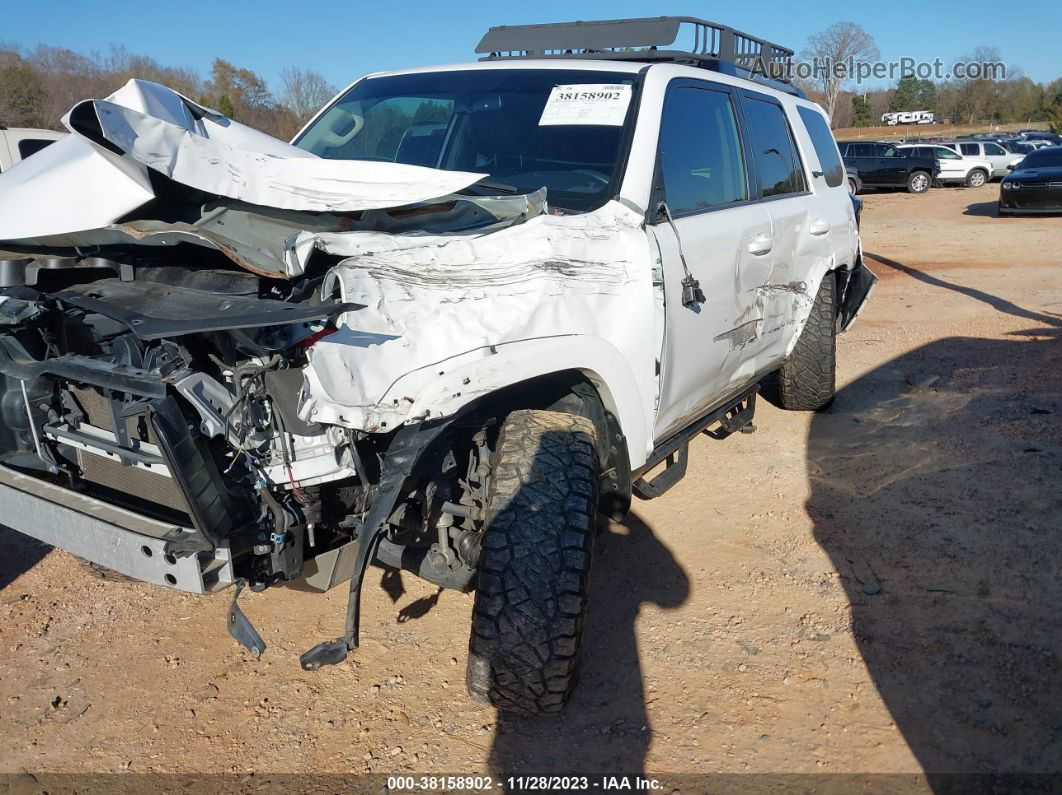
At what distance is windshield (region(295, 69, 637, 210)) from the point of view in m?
3.24

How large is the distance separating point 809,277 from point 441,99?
90.8 inches

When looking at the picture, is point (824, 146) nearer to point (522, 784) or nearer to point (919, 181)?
point (522, 784)

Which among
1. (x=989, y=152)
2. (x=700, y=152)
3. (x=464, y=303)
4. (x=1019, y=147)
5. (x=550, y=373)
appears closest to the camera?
(x=464, y=303)

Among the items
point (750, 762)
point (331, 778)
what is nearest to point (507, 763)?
point (331, 778)

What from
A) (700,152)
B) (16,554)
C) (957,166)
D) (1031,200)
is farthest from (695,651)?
(957,166)

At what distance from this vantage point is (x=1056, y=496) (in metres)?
4.19

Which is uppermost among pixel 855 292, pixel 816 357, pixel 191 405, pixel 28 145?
pixel 28 145

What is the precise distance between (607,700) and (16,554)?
2.93 m

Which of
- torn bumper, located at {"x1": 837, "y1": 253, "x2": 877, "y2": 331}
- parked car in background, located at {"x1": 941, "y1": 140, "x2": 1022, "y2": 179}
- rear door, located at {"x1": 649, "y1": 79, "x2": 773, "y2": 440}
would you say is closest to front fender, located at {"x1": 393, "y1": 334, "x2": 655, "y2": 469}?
rear door, located at {"x1": 649, "y1": 79, "x2": 773, "y2": 440}

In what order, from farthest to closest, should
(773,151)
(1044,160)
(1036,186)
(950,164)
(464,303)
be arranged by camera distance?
(950,164) < (1044,160) < (1036,186) < (773,151) < (464,303)

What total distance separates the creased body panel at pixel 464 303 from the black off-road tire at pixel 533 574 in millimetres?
336

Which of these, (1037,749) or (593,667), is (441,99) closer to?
(593,667)

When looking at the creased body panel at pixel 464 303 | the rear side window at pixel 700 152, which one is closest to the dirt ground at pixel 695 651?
the creased body panel at pixel 464 303

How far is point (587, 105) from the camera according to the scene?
3.33 m
